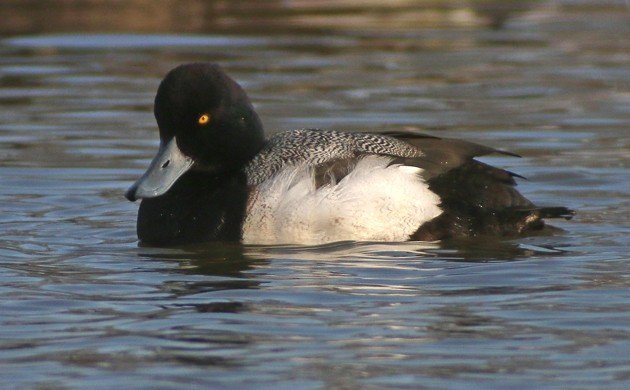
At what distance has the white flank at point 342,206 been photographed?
24.3 ft

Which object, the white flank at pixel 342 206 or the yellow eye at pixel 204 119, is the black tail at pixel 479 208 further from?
the yellow eye at pixel 204 119

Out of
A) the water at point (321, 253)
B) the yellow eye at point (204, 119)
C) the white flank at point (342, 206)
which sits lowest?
the water at point (321, 253)

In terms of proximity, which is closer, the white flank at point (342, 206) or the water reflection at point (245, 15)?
the white flank at point (342, 206)

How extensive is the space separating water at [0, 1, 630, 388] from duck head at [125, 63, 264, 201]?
0.46m

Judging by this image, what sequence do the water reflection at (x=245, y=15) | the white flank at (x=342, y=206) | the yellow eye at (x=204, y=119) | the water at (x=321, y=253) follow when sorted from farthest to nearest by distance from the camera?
the water reflection at (x=245, y=15) < the yellow eye at (x=204, y=119) < the white flank at (x=342, y=206) < the water at (x=321, y=253)

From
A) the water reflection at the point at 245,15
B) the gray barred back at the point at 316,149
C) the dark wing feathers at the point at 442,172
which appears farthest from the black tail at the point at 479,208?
the water reflection at the point at 245,15

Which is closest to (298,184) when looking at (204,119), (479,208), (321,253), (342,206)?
(342,206)

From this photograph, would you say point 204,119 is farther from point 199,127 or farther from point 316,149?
point 316,149

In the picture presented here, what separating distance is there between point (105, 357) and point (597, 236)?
3304 millimetres

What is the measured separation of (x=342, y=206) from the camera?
24.3ft

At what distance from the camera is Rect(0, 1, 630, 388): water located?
538cm

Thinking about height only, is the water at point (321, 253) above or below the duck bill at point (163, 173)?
below

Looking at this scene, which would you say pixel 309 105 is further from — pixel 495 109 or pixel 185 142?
pixel 185 142

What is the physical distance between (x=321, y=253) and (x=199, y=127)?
101 cm
